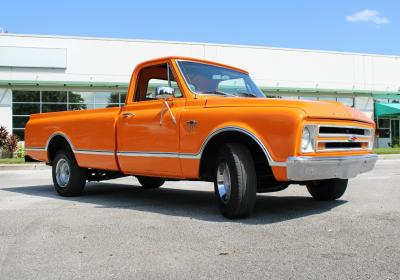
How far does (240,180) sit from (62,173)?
4.18 metres

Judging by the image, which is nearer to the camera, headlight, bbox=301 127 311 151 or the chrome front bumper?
the chrome front bumper

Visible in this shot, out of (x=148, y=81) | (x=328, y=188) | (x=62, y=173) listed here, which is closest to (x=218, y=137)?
(x=328, y=188)

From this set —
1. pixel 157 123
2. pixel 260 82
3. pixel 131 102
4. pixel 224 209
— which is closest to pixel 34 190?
pixel 131 102

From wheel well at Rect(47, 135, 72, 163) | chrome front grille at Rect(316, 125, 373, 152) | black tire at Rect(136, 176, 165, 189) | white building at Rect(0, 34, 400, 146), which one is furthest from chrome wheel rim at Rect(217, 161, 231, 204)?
white building at Rect(0, 34, 400, 146)

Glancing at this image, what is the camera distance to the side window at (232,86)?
22.6 feet

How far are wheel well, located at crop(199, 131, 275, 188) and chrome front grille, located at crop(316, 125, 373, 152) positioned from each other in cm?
67

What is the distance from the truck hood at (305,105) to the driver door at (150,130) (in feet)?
2.14

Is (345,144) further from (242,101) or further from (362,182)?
(362,182)

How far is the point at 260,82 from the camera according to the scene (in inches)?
1281

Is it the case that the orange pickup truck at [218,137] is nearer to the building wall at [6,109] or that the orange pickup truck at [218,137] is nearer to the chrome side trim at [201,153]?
the chrome side trim at [201,153]

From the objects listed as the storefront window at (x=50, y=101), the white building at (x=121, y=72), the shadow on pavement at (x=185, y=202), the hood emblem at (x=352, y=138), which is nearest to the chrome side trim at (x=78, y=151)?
the shadow on pavement at (x=185, y=202)

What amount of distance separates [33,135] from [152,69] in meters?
3.10

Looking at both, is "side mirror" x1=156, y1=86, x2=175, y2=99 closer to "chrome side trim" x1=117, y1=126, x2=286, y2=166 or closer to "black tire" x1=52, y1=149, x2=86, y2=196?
"chrome side trim" x1=117, y1=126, x2=286, y2=166

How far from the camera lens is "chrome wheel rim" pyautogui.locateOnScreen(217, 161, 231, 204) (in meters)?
5.75
